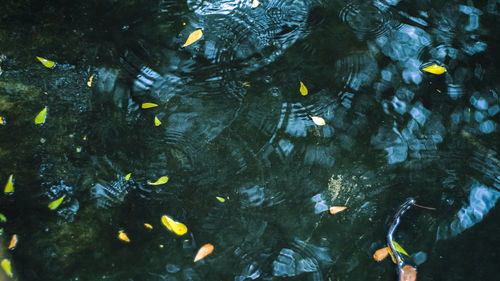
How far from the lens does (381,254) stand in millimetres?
2193

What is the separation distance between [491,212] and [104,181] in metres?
2.36

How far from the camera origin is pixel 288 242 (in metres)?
2.19

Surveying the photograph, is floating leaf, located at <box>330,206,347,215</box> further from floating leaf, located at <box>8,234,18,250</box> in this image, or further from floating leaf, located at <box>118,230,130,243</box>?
floating leaf, located at <box>8,234,18,250</box>

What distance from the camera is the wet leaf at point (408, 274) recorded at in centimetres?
216

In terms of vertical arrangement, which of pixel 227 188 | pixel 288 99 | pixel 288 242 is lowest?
pixel 288 242

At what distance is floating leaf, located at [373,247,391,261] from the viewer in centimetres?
219

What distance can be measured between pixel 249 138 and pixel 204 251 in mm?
732

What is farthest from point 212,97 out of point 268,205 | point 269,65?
point 268,205

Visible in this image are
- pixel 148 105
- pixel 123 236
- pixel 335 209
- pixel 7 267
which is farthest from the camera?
pixel 148 105

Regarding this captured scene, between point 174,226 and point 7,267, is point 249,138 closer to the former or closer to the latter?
point 174,226

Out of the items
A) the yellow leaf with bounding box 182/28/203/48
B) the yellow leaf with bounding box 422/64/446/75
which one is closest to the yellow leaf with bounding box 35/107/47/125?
the yellow leaf with bounding box 182/28/203/48

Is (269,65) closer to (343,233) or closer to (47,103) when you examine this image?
(343,233)

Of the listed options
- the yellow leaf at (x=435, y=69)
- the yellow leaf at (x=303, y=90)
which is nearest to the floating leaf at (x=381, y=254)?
the yellow leaf at (x=303, y=90)

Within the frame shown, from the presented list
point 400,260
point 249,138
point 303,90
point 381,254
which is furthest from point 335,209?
point 303,90
